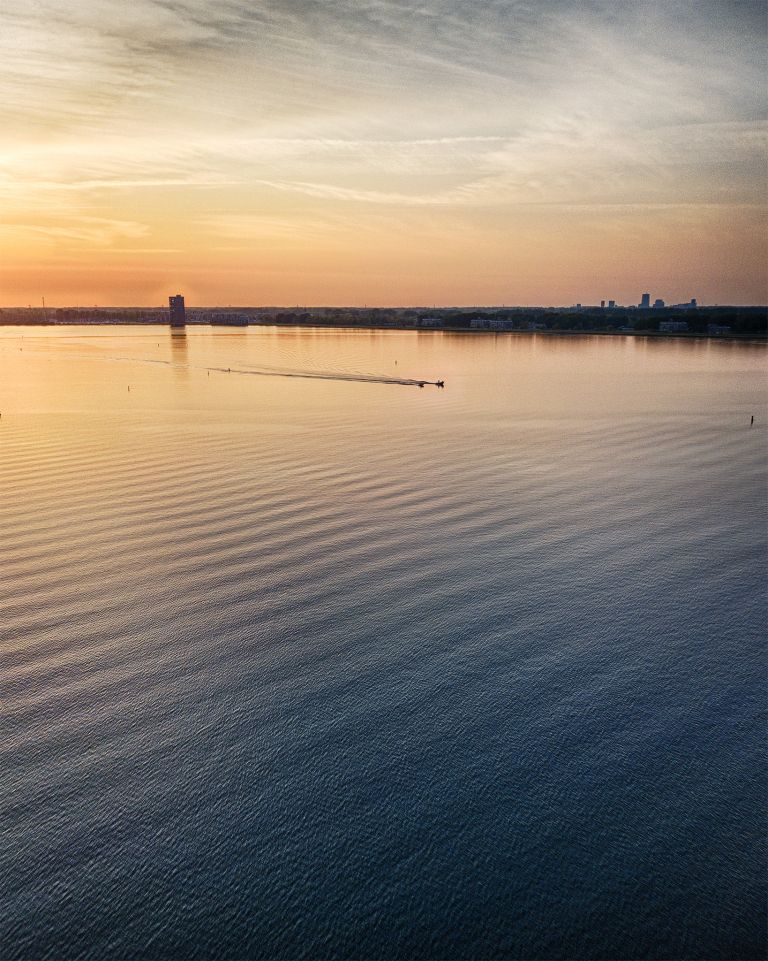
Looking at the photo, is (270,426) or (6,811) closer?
(6,811)

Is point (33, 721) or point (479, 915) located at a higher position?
point (33, 721)

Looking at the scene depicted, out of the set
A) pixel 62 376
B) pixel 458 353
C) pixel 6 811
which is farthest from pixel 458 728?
pixel 458 353

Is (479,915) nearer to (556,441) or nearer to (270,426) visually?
(556,441)

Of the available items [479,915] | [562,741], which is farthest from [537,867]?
[562,741]

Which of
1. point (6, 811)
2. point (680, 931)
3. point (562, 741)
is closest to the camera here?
point (680, 931)

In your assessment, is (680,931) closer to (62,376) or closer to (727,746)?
(727,746)

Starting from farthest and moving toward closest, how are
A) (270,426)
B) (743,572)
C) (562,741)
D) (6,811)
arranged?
(270,426) < (743,572) < (562,741) < (6,811)
